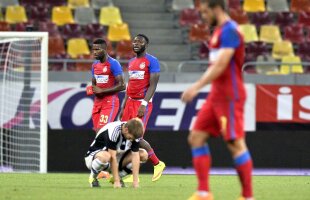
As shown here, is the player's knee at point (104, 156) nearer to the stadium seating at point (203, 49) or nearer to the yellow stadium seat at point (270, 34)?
the stadium seating at point (203, 49)

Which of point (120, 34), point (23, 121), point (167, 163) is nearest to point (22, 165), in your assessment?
point (23, 121)

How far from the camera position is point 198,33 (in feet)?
72.0

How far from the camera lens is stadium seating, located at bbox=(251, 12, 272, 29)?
23.3 metres

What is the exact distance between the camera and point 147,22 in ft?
73.9

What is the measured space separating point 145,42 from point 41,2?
33.4ft

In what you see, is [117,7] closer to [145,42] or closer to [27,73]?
[27,73]

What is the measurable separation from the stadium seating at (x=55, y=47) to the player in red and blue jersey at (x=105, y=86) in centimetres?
747

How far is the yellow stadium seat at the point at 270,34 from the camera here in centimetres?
2262

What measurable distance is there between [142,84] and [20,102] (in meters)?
4.88

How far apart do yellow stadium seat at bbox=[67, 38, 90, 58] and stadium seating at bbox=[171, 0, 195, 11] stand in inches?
115

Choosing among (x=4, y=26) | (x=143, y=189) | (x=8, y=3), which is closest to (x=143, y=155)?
(x=143, y=189)

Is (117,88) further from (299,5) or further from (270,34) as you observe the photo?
(299,5)

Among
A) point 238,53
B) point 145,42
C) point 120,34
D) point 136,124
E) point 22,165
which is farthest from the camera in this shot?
point 120,34

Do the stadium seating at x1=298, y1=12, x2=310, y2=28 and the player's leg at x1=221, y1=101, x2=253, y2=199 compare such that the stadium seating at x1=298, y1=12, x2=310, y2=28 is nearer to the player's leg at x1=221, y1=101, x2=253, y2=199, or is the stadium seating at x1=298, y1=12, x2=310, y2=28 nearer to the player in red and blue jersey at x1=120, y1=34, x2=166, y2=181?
the player in red and blue jersey at x1=120, y1=34, x2=166, y2=181
